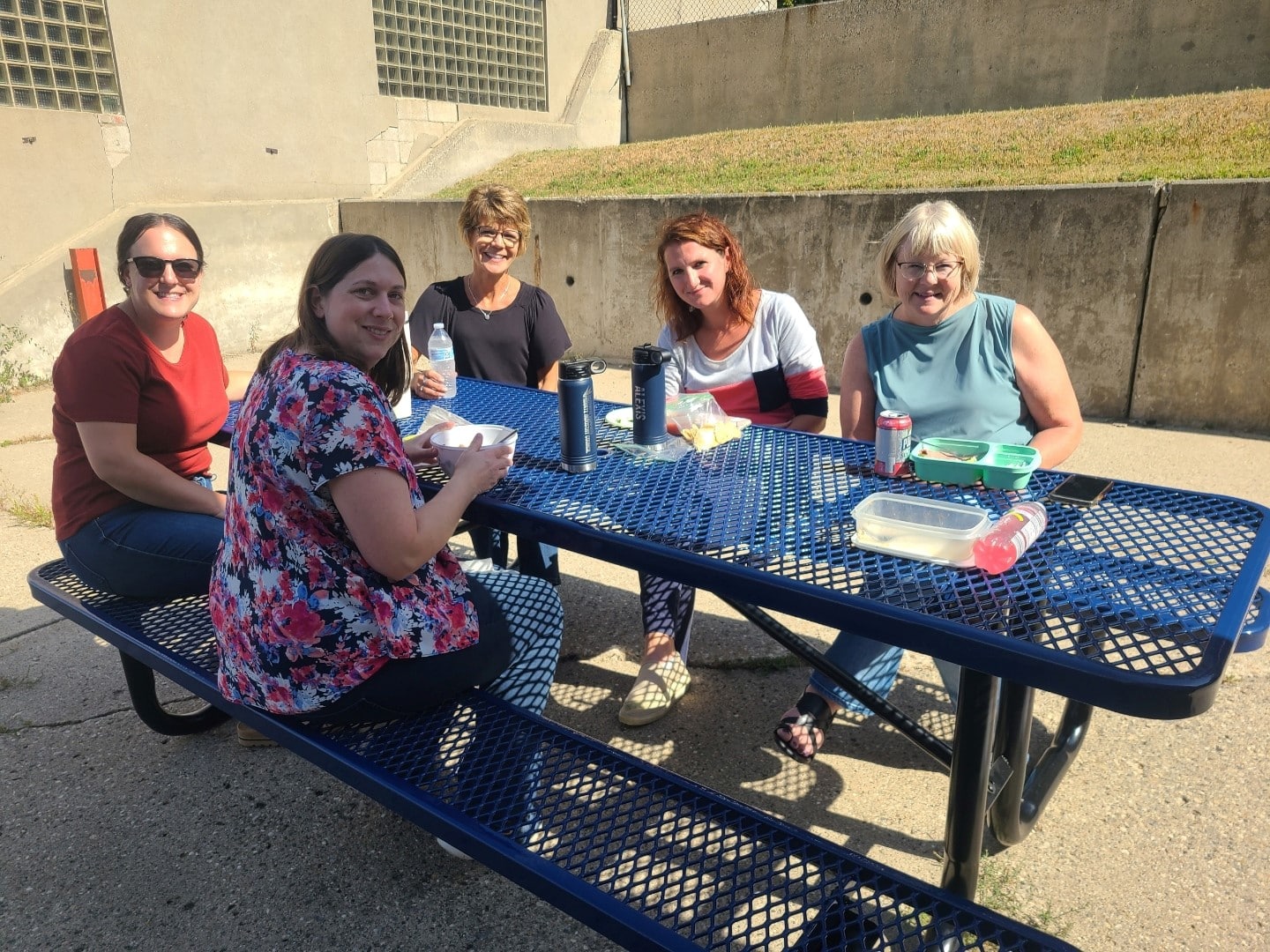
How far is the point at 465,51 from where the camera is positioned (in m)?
11.1

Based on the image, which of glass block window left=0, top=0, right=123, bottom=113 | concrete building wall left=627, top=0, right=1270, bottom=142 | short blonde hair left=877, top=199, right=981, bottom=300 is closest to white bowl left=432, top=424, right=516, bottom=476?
short blonde hair left=877, top=199, right=981, bottom=300

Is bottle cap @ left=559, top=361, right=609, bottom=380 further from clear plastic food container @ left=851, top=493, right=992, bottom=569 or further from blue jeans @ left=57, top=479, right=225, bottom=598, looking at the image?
blue jeans @ left=57, top=479, right=225, bottom=598

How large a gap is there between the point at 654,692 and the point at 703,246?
4.42 ft

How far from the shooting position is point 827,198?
616cm

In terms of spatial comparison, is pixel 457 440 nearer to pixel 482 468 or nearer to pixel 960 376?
pixel 482 468

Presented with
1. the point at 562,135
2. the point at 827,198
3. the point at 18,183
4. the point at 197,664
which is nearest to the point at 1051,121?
the point at 827,198

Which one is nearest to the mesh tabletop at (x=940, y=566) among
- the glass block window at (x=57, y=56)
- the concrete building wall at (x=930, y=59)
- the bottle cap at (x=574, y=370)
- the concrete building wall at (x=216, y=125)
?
the bottle cap at (x=574, y=370)

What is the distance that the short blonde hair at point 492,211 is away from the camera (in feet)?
10.6

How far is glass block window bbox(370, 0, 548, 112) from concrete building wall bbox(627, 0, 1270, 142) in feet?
5.13

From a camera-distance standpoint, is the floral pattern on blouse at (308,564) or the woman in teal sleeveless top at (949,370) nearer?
the floral pattern on blouse at (308,564)

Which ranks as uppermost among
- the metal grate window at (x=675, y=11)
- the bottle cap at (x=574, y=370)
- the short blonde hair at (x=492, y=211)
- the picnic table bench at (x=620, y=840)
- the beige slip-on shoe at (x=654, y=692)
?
the metal grate window at (x=675, y=11)

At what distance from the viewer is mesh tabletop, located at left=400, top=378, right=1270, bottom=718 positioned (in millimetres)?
1210

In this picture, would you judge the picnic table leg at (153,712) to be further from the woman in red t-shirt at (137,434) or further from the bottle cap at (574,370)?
the bottle cap at (574,370)

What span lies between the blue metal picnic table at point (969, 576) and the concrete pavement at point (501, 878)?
0.23m
